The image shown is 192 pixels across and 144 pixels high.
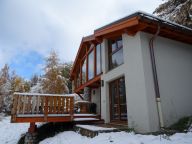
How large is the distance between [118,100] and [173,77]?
260 centimetres

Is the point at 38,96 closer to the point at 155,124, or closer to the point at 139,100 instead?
the point at 139,100

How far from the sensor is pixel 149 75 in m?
6.41

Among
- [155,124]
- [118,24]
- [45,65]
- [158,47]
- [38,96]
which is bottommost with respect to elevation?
[155,124]

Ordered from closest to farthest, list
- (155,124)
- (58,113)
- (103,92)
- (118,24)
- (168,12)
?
1. (155,124)
2. (118,24)
3. (58,113)
4. (103,92)
5. (168,12)

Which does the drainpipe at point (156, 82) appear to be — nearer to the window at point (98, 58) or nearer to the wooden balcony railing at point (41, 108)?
the wooden balcony railing at point (41, 108)

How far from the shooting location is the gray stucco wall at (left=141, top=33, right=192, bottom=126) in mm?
6496

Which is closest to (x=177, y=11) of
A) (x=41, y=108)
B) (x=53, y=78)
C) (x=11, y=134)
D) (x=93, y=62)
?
(x=93, y=62)

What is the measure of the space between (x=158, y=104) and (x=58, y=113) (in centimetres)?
453

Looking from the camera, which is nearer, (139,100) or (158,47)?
(139,100)

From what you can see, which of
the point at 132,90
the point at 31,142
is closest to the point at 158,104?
the point at 132,90

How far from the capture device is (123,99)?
7789 millimetres

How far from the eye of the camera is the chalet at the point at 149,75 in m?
6.21

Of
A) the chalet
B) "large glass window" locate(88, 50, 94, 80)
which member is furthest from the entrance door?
"large glass window" locate(88, 50, 94, 80)

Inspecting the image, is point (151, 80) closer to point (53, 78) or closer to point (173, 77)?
point (173, 77)
